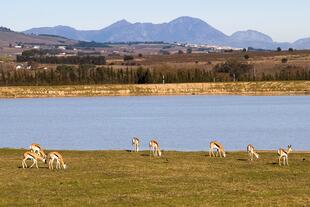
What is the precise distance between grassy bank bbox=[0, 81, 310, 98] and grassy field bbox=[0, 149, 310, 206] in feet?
310

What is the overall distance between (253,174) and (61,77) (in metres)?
115

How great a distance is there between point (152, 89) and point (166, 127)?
70.0m

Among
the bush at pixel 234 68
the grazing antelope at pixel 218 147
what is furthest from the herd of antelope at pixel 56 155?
the bush at pixel 234 68

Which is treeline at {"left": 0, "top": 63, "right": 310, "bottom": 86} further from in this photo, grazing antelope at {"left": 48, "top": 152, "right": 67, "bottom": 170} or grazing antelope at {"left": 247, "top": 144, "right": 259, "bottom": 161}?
grazing antelope at {"left": 48, "top": 152, "right": 67, "bottom": 170}

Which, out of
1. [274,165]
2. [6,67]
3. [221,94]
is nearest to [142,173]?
[274,165]

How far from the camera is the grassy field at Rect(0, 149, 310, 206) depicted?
24.0 meters

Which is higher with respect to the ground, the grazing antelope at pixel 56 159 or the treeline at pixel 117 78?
the grazing antelope at pixel 56 159

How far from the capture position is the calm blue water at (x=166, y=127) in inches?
2050

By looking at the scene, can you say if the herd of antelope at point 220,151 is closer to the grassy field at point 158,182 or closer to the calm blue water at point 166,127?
the grassy field at point 158,182

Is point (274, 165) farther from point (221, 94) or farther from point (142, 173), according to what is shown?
point (221, 94)

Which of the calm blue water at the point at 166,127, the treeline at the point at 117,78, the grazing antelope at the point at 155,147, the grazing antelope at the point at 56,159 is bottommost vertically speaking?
the treeline at the point at 117,78

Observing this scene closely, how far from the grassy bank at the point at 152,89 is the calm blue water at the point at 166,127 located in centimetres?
3446

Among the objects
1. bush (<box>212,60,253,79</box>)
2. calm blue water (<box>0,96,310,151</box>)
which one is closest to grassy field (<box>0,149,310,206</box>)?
calm blue water (<box>0,96,310,151</box>)

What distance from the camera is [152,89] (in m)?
136
